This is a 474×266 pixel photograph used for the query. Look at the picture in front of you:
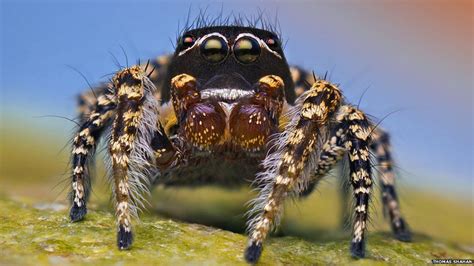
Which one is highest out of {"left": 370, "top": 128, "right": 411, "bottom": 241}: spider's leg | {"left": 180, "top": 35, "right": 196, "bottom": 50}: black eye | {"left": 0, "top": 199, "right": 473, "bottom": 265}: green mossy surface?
{"left": 180, "top": 35, "right": 196, "bottom": 50}: black eye

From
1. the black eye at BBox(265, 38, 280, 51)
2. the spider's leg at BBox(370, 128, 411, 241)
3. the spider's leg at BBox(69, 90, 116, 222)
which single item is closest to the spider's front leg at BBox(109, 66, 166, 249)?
the spider's leg at BBox(69, 90, 116, 222)

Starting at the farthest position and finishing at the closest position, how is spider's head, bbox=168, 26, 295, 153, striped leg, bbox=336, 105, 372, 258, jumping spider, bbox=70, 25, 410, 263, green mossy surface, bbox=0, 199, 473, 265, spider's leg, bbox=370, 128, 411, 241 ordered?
spider's leg, bbox=370, 128, 411, 241 < spider's head, bbox=168, 26, 295, 153 < striped leg, bbox=336, 105, 372, 258 < jumping spider, bbox=70, 25, 410, 263 < green mossy surface, bbox=0, 199, 473, 265

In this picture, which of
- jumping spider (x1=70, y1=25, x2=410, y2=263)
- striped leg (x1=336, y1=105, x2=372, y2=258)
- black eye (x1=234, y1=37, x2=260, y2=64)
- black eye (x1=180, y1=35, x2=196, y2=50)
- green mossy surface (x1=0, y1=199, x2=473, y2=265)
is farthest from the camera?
black eye (x1=180, y1=35, x2=196, y2=50)

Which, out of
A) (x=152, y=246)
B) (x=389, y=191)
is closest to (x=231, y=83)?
(x=152, y=246)

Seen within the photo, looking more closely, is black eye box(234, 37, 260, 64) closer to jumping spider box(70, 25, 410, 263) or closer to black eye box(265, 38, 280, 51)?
jumping spider box(70, 25, 410, 263)

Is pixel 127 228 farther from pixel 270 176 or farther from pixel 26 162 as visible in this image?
pixel 26 162

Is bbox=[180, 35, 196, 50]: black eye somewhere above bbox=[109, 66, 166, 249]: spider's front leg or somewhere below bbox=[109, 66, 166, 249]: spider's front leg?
above
